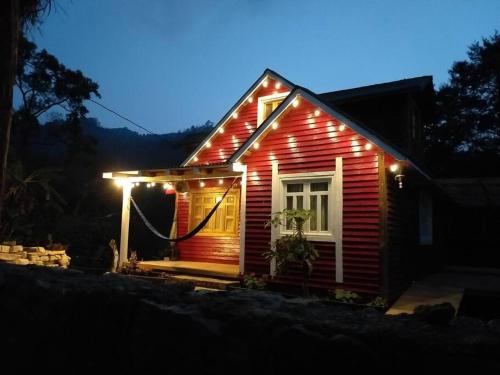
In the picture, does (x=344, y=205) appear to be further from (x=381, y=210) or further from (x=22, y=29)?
(x=22, y=29)

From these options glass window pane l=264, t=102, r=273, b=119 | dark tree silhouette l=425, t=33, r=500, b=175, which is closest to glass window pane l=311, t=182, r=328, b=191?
glass window pane l=264, t=102, r=273, b=119

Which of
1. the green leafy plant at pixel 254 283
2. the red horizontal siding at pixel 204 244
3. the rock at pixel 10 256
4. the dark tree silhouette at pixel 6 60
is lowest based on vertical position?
the green leafy plant at pixel 254 283

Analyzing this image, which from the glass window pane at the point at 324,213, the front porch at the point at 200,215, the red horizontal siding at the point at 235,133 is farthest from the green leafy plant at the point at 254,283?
the red horizontal siding at the point at 235,133

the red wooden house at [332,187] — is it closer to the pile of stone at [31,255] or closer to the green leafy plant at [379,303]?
the green leafy plant at [379,303]

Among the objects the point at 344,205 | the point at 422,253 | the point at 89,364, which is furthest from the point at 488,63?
the point at 89,364

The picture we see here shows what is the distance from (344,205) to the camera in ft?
25.7

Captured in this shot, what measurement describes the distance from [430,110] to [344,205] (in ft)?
24.3

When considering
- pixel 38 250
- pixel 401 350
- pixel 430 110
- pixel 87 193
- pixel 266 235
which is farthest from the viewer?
pixel 87 193

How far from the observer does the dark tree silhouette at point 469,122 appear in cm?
2148

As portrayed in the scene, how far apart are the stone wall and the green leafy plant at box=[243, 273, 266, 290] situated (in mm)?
5194

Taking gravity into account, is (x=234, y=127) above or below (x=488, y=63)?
below

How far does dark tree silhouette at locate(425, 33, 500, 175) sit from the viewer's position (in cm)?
2148

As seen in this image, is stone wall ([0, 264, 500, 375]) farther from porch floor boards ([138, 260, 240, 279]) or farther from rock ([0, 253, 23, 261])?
rock ([0, 253, 23, 261])

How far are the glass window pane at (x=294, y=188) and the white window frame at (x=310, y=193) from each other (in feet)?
0.26
